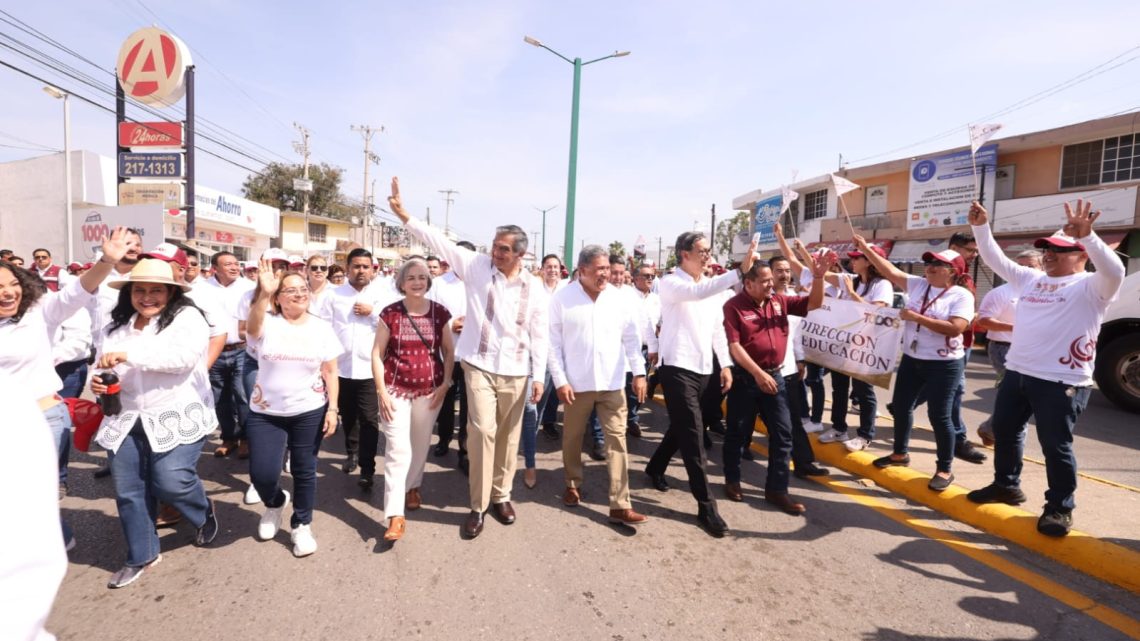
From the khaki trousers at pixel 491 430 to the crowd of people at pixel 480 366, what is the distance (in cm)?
1

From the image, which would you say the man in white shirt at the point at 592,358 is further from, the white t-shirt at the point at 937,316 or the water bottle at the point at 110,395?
the water bottle at the point at 110,395

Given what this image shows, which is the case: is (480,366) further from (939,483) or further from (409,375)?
(939,483)

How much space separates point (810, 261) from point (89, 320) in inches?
219

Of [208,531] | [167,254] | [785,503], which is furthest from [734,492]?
[167,254]

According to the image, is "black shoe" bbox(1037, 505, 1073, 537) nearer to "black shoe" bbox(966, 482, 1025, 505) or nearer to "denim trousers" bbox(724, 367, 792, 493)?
"black shoe" bbox(966, 482, 1025, 505)

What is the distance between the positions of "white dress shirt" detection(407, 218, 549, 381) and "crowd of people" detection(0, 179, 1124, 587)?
0.01 metres

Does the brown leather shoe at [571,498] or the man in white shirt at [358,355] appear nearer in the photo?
the brown leather shoe at [571,498]

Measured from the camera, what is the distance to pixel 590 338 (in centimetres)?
386

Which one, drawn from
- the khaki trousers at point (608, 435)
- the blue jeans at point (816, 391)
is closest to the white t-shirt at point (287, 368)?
the khaki trousers at point (608, 435)

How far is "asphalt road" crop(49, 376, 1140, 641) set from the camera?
2.62m

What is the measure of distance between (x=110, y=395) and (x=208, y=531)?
1.05 m

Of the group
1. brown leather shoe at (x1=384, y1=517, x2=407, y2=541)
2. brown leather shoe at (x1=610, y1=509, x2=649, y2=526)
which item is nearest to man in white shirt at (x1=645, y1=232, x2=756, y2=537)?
brown leather shoe at (x1=610, y1=509, x2=649, y2=526)

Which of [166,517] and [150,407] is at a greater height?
[150,407]

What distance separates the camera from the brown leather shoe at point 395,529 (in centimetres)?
342
